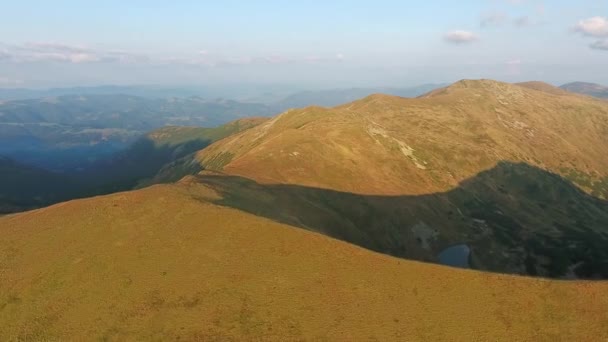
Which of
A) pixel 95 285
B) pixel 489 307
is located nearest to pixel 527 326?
pixel 489 307

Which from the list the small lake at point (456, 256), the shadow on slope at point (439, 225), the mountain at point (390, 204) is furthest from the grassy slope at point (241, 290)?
the small lake at point (456, 256)

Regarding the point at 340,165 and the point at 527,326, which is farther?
the point at 340,165

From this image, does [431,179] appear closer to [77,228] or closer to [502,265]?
[502,265]

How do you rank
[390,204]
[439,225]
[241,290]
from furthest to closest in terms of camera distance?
1. [439,225]
2. [390,204]
3. [241,290]

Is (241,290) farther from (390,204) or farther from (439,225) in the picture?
(439,225)

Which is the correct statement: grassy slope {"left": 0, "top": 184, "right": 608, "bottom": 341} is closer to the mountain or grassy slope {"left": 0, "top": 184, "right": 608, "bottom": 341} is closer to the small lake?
the mountain

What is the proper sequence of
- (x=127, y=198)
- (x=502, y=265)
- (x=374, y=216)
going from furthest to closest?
(x=502, y=265)
(x=374, y=216)
(x=127, y=198)

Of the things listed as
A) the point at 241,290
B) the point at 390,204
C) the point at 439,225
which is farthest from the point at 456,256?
the point at 241,290
